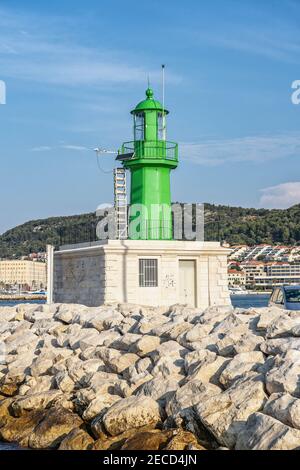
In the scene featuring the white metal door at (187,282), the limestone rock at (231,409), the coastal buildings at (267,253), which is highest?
the coastal buildings at (267,253)

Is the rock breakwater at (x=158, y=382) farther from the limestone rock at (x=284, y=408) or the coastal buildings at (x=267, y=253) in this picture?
the coastal buildings at (x=267, y=253)

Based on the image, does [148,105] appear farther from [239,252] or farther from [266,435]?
[239,252]

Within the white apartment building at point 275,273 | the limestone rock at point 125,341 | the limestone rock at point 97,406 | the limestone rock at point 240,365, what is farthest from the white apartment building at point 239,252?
the limestone rock at point 240,365

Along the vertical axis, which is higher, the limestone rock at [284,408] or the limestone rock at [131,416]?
the limestone rock at [284,408]

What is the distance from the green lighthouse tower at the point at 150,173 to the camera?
1902 centimetres

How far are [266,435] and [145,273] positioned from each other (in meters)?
10.4

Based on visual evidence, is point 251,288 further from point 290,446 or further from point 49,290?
point 290,446

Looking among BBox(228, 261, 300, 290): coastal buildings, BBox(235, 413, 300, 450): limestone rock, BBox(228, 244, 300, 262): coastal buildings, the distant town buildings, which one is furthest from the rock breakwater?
BBox(228, 261, 300, 290): coastal buildings

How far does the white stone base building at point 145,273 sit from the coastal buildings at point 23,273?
2855 inches

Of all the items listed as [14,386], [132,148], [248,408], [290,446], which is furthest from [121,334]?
[132,148]

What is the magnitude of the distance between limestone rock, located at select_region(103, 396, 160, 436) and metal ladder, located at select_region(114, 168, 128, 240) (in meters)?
9.60

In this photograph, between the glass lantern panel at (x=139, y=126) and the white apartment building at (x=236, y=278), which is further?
the white apartment building at (x=236, y=278)

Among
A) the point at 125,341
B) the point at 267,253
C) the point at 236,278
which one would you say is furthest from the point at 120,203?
the point at 236,278

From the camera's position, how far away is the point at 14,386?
41.0ft
